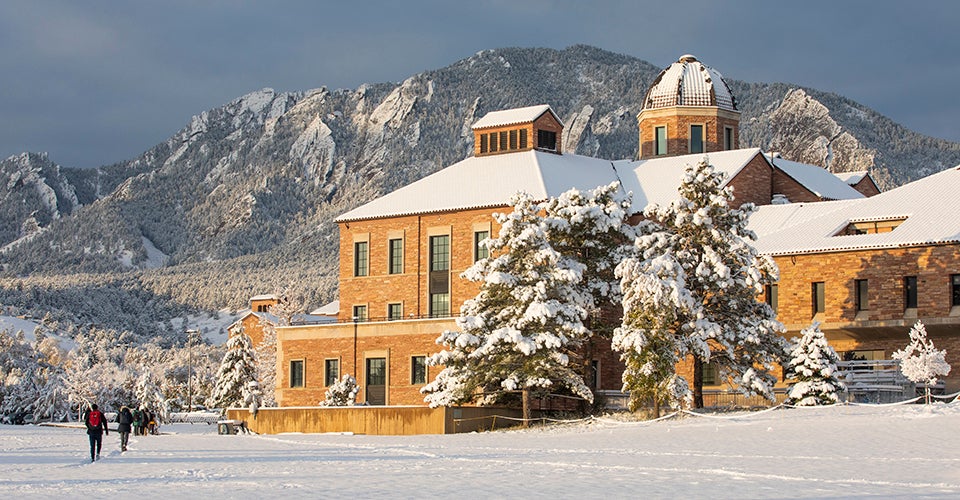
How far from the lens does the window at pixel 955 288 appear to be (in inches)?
1935

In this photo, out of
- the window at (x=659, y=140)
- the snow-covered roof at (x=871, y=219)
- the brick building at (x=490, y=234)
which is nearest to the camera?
the snow-covered roof at (x=871, y=219)

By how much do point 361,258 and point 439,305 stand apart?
196 inches

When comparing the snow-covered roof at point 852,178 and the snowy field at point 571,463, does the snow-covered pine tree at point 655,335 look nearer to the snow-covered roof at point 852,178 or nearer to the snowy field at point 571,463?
the snowy field at point 571,463

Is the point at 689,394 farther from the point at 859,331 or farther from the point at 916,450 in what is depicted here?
the point at 916,450

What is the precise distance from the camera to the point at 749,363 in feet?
156

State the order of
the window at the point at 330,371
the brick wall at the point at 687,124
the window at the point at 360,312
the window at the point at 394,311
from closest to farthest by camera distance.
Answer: the window at the point at 330,371 → the window at the point at 394,311 → the window at the point at 360,312 → the brick wall at the point at 687,124

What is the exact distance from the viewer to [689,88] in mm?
69812

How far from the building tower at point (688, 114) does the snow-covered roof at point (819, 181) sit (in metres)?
3.01

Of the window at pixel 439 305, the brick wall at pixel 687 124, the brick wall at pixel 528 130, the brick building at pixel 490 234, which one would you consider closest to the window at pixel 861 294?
the brick building at pixel 490 234

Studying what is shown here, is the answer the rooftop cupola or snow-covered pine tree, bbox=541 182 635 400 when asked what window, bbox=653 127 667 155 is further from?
snow-covered pine tree, bbox=541 182 635 400

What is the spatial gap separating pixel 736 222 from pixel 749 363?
195 inches

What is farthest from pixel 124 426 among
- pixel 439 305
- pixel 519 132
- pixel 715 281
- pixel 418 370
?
pixel 519 132

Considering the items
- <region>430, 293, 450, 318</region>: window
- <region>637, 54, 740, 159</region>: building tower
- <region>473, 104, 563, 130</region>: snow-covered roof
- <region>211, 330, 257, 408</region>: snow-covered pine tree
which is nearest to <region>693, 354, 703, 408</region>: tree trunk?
<region>430, 293, 450, 318</region>: window

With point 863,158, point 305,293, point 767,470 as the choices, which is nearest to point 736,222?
point 767,470
